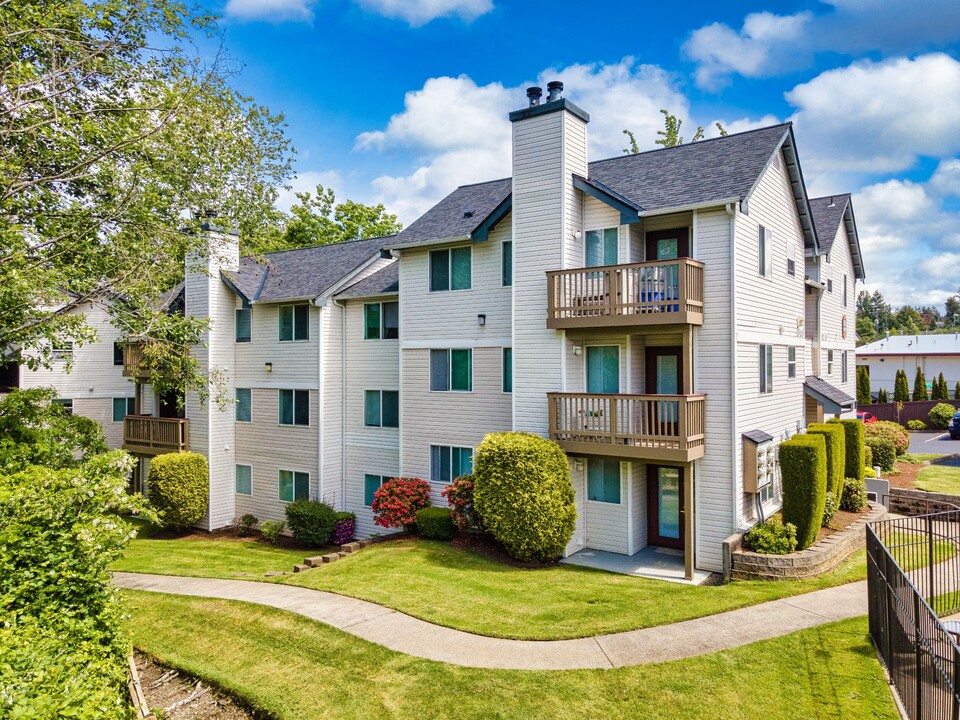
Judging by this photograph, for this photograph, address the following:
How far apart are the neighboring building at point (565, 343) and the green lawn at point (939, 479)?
4.49 metres

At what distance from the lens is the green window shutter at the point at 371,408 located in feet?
67.1

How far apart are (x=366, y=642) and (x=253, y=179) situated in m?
16.7

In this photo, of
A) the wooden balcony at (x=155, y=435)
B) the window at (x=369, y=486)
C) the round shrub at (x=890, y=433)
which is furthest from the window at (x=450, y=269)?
the round shrub at (x=890, y=433)

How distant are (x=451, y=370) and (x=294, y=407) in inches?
261

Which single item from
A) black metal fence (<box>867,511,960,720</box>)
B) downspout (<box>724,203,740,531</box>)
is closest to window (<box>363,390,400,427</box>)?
downspout (<box>724,203,740,531</box>)

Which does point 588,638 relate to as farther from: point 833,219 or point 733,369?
point 833,219

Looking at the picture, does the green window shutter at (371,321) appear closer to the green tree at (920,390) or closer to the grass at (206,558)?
the grass at (206,558)

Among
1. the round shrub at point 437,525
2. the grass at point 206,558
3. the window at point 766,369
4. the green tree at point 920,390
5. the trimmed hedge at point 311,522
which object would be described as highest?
the window at point 766,369

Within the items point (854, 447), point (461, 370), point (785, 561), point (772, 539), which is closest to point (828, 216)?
point (854, 447)

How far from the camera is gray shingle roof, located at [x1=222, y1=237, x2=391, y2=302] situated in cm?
2130

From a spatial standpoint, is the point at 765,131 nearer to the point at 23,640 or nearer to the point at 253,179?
the point at 253,179

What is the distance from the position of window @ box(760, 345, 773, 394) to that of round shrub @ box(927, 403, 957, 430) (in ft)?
87.4

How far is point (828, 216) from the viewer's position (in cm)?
2580

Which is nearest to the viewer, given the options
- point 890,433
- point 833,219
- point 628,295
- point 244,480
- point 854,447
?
point 628,295
